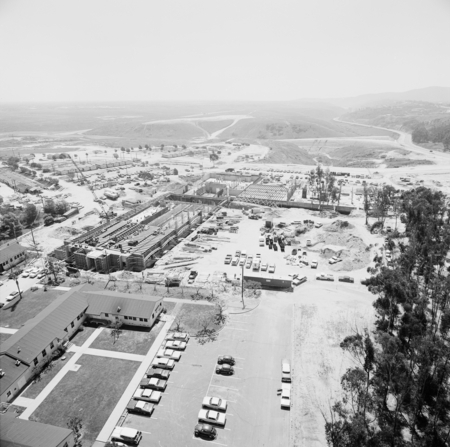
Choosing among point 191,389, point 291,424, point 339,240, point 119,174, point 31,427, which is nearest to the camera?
point 31,427

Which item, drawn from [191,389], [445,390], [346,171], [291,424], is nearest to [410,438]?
[445,390]

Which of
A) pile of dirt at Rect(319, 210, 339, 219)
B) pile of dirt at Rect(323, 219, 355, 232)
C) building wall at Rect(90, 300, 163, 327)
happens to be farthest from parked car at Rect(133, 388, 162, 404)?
pile of dirt at Rect(319, 210, 339, 219)

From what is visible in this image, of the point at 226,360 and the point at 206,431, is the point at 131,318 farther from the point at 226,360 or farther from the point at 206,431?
the point at 206,431

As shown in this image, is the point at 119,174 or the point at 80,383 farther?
the point at 119,174

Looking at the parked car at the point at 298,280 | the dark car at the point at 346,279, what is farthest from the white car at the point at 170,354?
the dark car at the point at 346,279

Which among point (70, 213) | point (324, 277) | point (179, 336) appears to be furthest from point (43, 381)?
point (70, 213)

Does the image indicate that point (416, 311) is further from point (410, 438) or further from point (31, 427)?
point (31, 427)
